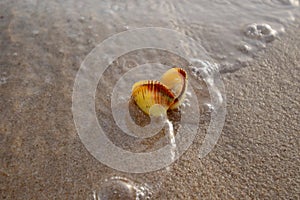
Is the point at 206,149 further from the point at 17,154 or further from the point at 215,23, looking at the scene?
the point at 215,23

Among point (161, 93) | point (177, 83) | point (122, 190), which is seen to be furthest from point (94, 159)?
point (177, 83)

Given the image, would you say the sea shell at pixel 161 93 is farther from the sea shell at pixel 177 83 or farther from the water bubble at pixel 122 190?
the water bubble at pixel 122 190

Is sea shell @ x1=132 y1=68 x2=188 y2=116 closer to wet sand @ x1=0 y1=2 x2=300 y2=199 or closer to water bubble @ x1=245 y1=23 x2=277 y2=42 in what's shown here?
wet sand @ x1=0 y1=2 x2=300 y2=199

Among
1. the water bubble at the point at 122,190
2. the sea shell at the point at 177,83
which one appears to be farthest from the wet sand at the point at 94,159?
the sea shell at the point at 177,83

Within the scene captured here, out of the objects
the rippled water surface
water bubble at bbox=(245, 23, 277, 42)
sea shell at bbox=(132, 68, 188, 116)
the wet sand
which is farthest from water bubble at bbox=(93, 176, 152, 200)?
water bubble at bbox=(245, 23, 277, 42)

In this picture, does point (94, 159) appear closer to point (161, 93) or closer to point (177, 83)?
point (161, 93)

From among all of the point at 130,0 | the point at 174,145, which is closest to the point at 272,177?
the point at 174,145
